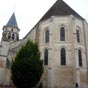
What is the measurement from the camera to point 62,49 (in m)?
22.7

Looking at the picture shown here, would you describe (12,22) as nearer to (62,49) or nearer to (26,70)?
(62,49)

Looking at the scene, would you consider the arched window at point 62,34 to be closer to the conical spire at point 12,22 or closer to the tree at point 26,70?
the tree at point 26,70

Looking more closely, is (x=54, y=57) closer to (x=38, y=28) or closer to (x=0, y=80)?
(x=38, y=28)

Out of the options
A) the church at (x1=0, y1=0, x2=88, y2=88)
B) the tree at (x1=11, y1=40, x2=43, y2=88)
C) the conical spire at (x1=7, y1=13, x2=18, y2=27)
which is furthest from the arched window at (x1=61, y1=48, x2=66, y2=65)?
the conical spire at (x1=7, y1=13, x2=18, y2=27)

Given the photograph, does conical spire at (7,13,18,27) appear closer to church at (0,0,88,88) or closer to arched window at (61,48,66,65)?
church at (0,0,88,88)

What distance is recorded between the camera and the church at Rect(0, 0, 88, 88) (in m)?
20.9

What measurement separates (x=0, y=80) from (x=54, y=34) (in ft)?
39.6

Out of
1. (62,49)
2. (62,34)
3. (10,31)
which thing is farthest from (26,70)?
(10,31)

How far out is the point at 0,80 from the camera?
2652cm

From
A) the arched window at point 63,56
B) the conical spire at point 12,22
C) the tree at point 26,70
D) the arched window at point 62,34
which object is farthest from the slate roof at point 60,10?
the conical spire at point 12,22

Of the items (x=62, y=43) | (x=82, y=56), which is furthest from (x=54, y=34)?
(x=82, y=56)

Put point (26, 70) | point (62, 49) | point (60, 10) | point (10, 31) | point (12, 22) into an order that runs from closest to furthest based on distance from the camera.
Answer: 1. point (26, 70)
2. point (62, 49)
3. point (60, 10)
4. point (10, 31)
5. point (12, 22)

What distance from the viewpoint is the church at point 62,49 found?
68.5ft

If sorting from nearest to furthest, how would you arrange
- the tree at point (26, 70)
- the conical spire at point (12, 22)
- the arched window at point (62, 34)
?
the tree at point (26, 70) → the arched window at point (62, 34) → the conical spire at point (12, 22)
